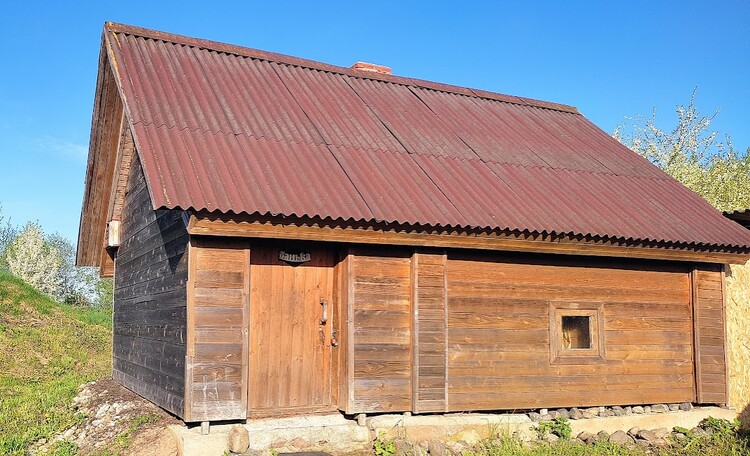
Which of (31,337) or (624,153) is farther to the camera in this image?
(31,337)

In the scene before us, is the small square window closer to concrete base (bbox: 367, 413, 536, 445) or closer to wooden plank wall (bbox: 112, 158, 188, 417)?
concrete base (bbox: 367, 413, 536, 445)

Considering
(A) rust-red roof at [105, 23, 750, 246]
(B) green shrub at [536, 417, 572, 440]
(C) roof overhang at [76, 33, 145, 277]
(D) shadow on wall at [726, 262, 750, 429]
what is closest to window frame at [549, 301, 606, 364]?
(B) green shrub at [536, 417, 572, 440]

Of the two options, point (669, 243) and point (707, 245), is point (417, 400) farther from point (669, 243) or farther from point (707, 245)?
point (707, 245)

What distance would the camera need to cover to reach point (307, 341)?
370 inches

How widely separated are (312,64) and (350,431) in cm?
687

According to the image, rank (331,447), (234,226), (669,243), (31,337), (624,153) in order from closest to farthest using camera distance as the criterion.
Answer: (234,226)
(331,447)
(669,243)
(624,153)
(31,337)

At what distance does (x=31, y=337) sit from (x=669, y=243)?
54.2 ft

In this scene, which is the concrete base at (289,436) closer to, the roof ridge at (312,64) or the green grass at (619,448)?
the green grass at (619,448)

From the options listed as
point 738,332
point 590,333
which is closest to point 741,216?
point 738,332

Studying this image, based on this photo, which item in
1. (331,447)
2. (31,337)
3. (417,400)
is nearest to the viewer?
(331,447)

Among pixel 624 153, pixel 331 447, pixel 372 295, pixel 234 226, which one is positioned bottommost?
pixel 331 447

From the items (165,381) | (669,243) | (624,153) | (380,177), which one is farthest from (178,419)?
(624,153)

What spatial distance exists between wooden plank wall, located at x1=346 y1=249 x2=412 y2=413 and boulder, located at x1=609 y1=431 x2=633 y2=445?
2.95m

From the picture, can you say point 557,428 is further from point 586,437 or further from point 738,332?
point 738,332
